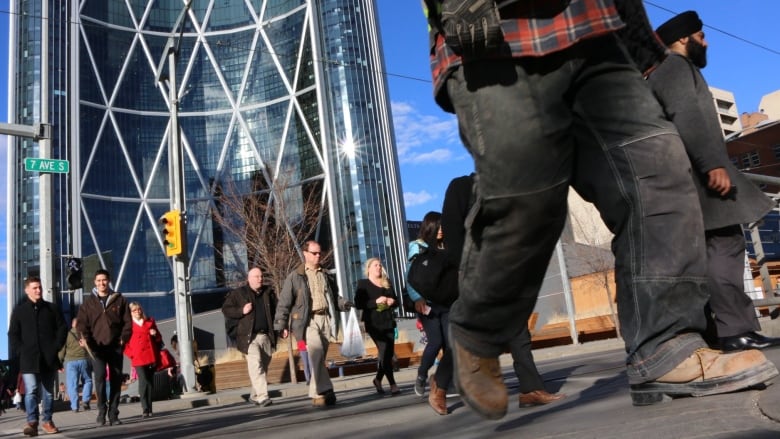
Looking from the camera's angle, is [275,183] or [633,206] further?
[275,183]

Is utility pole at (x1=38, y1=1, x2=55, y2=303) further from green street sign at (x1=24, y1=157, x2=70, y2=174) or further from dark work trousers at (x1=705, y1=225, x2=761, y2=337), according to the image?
dark work trousers at (x1=705, y1=225, x2=761, y2=337)

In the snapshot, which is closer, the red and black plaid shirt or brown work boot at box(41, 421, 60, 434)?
the red and black plaid shirt

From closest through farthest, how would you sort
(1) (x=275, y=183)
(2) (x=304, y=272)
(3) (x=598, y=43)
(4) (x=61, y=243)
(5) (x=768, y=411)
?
1. (5) (x=768, y=411)
2. (3) (x=598, y=43)
3. (2) (x=304, y=272)
4. (1) (x=275, y=183)
5. (4) (x=61, y=243)

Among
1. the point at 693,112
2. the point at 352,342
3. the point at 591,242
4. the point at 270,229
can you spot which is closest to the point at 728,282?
the point at 693,112

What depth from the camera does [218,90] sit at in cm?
8231

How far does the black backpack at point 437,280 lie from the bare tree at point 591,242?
1148 inches

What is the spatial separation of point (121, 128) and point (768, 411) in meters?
82.4

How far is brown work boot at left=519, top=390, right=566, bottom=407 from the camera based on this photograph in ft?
15.9

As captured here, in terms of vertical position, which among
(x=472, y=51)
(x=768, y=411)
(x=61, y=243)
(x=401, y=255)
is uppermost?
(x=61, y=243)

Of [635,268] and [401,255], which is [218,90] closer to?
[401,255]

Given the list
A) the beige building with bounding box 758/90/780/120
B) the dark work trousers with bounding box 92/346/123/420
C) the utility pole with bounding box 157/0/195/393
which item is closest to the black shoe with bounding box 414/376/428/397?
the dark work trousers with bounding box 92/346/123/420

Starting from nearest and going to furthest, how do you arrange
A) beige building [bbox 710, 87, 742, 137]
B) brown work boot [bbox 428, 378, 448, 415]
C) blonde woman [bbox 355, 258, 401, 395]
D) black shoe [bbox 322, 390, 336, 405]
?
brown work boot [bbox 428, 378, 448, 415] → black shoe [bbox 322, 390, 336, 405] → blonde woman [bbox 355, 258, 401, 395] → beige building [bbox 710, 87, 742, 137]

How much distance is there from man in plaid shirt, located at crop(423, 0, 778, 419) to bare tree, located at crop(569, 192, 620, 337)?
32457mm

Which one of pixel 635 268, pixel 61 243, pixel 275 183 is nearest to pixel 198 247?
pixel 61 243
